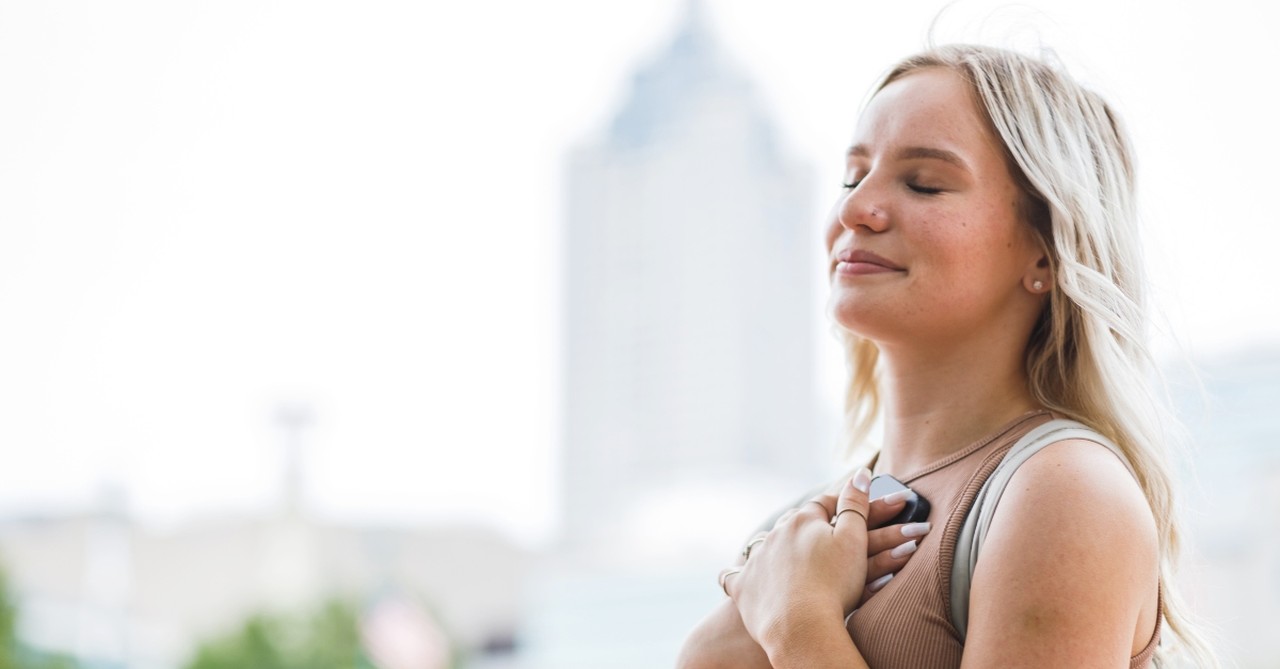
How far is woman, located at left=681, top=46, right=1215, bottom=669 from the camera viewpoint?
1004mm

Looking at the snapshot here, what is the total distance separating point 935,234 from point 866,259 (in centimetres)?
6

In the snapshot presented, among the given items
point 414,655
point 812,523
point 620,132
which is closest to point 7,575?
point 414,655

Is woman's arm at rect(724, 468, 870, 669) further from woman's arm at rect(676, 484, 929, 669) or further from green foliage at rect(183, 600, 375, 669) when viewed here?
green foliage at rect(183, 600, 375, 669)

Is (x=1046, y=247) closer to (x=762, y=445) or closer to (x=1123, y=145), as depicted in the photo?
(x=1123, y=145)

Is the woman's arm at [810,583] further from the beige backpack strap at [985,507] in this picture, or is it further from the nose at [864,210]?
the nose at [864,210]

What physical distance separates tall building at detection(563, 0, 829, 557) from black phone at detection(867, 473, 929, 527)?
5696cm

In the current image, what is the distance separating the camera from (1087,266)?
1.08 meters

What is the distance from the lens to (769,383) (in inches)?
2372

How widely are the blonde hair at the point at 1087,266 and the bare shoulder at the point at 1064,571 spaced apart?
0.13m

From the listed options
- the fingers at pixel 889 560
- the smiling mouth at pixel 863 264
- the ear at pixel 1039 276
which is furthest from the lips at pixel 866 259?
the fingers at pixel 889 560

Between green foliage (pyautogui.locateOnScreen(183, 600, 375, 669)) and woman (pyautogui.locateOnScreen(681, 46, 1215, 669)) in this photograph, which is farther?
green foliage (pyautogui.locateOnScreen(183, 600, 375, 669))

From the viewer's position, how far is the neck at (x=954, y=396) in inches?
44.8

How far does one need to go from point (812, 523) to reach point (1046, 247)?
28cm

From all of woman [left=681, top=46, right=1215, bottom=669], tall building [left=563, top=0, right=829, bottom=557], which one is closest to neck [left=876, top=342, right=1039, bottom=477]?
woman [left=681, top=46, right=1215, bottom=669]
